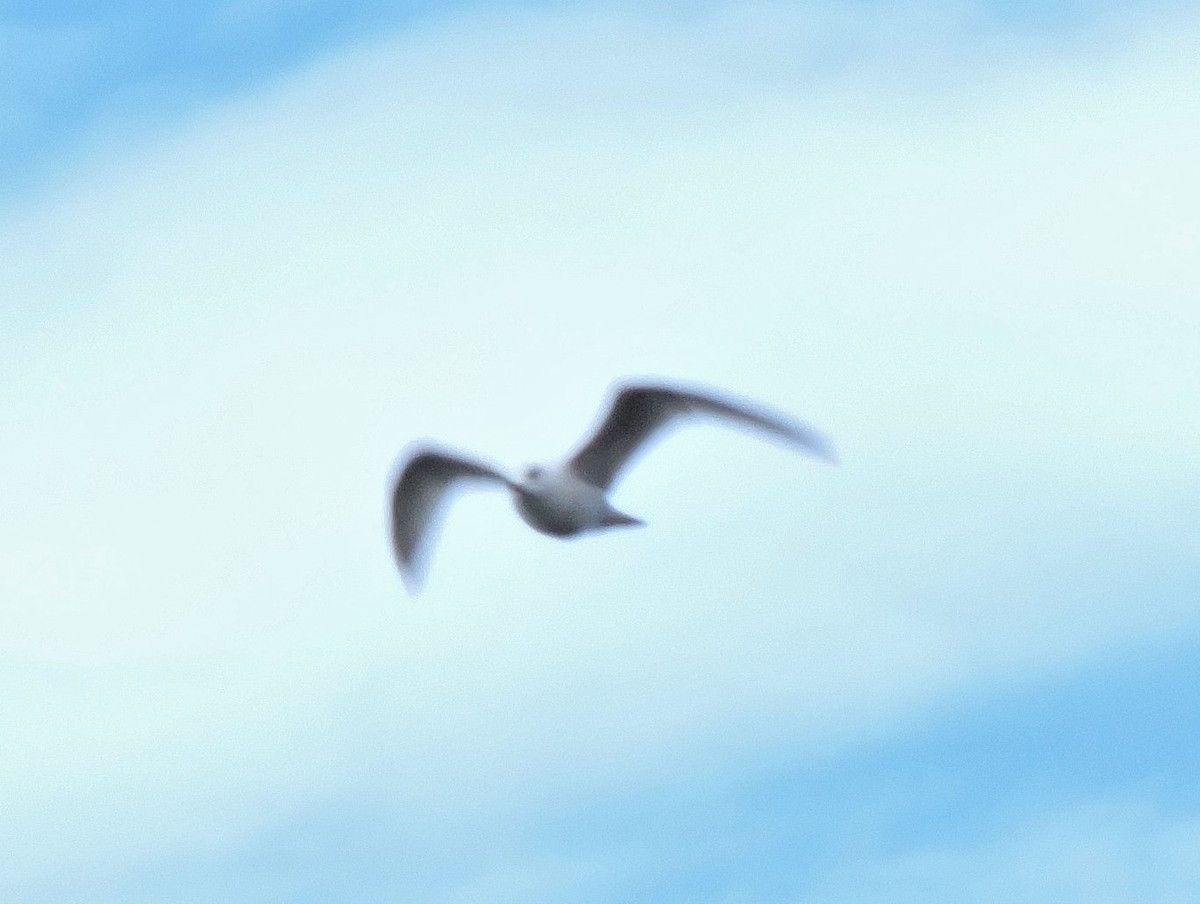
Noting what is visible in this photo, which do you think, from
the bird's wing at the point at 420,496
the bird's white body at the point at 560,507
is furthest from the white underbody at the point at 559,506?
the bird's wing at the point at 420,496

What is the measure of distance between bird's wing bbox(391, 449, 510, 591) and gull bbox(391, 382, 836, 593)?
18 mm

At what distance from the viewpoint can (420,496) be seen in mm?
38750

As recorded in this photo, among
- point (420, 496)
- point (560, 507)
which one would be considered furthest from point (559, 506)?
point (420, 496)

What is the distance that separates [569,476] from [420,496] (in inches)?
137

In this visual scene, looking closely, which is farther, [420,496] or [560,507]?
[420,496]

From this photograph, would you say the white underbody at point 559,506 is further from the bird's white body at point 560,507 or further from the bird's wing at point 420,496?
the bird's wing at point 420,496

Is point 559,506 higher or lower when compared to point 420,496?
lower

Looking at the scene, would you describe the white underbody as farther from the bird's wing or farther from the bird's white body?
the bird's wing

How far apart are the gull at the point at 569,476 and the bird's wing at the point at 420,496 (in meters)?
0.02

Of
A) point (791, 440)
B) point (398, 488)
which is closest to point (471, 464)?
point (398, 488)

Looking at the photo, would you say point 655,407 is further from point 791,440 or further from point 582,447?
point 791,440

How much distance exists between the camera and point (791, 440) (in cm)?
3269

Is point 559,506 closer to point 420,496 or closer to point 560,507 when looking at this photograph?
point 560,507

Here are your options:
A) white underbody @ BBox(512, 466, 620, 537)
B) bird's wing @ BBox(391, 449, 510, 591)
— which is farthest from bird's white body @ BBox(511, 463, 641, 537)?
bird's wing @ BBox(391, 449, 510, 591)
